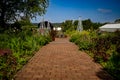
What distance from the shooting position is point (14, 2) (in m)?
24.0

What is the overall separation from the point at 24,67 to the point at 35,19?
16253 millimetres

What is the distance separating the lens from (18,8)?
24.4 metres

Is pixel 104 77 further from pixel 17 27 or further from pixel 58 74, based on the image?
pixel 17 27

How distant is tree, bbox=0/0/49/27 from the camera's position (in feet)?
78.8

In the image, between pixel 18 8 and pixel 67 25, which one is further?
pixel 67 25

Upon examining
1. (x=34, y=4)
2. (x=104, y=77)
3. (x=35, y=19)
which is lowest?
(x=104, y=77)

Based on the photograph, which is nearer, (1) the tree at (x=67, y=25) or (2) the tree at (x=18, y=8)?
(2) the tree at (x=18, y=8)

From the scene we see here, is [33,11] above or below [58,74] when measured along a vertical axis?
above

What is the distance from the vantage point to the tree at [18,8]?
78.8 ft

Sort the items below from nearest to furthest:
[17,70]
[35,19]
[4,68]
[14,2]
Result: [4,68], [17,70], [14,2], [35,19]

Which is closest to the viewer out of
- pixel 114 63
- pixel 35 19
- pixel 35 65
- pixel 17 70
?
pixel 17 70

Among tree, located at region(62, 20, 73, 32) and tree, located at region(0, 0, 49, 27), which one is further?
tree, located at region(62, 20, 73, 32)

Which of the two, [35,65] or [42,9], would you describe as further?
[42,9]

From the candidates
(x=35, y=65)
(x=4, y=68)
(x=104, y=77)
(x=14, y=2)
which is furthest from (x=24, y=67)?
(x=14, y=2)
